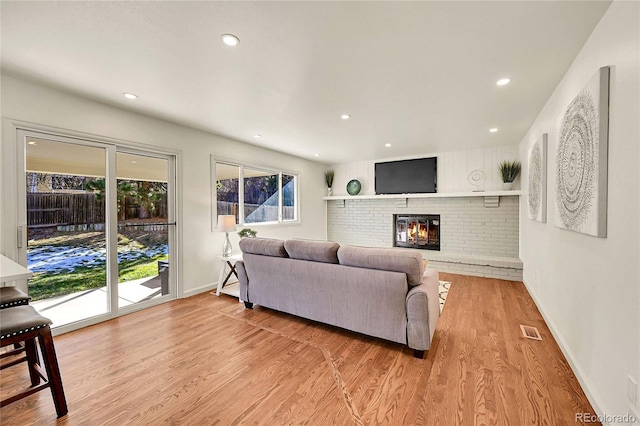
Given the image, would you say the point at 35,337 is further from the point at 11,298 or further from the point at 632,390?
the point at 632,390

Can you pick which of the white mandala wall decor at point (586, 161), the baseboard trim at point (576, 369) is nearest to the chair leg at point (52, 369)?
the baseboard trim at point (576, 369)

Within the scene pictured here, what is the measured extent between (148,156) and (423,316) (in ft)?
12.1

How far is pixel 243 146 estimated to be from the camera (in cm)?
451

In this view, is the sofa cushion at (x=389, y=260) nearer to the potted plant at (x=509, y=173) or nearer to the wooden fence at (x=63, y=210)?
the wooden fence at (x=63, y=210)

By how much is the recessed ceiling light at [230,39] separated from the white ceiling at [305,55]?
0.04 m

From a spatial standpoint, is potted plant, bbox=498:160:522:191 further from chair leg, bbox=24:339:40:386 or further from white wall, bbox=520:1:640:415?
chair leg, bbox=24:339:40:386

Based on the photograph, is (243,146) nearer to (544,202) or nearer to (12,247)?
(12,247)

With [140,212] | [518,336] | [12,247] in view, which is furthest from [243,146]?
[518,336]

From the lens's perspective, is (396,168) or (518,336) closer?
(518,336)

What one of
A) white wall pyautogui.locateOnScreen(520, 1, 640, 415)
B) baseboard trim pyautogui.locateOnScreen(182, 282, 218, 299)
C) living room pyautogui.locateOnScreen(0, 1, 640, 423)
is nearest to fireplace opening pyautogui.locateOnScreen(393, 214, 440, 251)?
living room pyautogui.locateOnScreen(0, 1, 640, 423)

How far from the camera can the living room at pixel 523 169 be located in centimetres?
130

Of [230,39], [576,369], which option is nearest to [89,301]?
[230,39]
